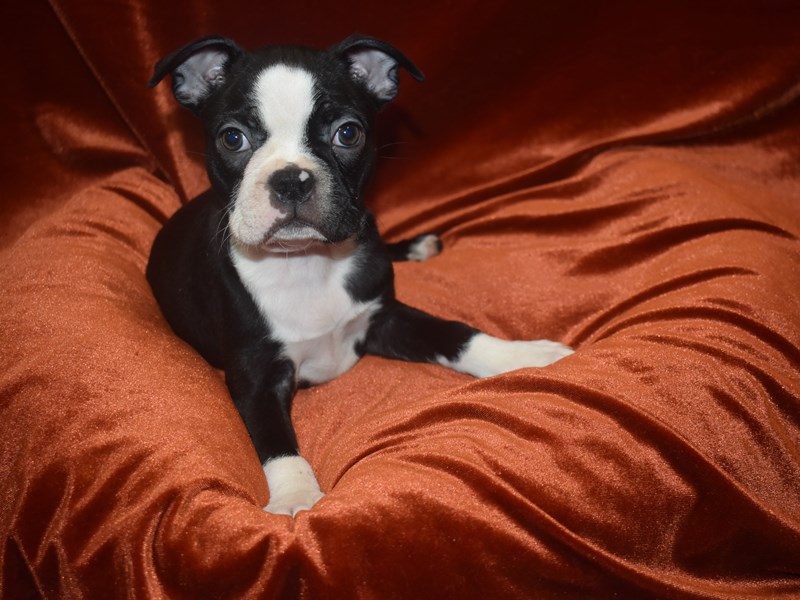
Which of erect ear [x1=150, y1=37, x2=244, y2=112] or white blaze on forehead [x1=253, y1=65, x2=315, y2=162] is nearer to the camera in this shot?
white blaze on forehead [x1=253, y1=65, x2=315, y2=162]

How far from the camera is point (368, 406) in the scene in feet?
9.74

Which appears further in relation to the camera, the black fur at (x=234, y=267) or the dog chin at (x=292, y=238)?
the black fur at (x=234, y=267)

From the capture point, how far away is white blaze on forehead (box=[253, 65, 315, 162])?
2.63m

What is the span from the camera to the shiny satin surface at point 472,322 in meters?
2.13

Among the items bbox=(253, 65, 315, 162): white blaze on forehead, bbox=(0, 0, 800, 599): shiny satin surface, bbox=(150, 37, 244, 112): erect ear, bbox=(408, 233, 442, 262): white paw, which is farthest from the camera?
bbox=(408, 233, 442, 262): white paw

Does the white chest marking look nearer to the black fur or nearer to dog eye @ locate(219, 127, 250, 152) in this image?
the black fur

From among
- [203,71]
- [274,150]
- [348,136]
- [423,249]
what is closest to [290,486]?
[274,150]

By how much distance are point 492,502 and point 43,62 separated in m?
3.01

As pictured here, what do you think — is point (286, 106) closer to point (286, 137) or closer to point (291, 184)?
point (286, 137)

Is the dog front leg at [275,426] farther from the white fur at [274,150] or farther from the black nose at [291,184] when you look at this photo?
the black nose at [291,184]

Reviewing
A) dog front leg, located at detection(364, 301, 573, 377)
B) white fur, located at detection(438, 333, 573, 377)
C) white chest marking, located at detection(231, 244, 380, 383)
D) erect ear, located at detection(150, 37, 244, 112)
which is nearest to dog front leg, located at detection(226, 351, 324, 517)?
white chest marking, located at detection(231, 244, 380, 383)

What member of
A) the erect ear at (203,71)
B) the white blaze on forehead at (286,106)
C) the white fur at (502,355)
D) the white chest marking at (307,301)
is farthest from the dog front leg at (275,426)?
the erect ear at (203,71)

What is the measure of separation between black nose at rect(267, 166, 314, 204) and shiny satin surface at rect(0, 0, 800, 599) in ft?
2.29

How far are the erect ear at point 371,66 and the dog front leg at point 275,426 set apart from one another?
3.60 feet
